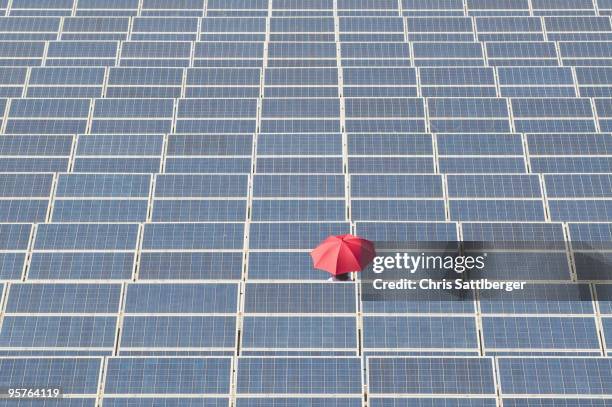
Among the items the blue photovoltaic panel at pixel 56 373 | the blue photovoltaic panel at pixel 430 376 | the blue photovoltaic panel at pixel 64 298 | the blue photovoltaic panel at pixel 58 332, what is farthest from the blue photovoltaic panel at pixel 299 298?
the blue photovoltaic panel at pixel 56 373

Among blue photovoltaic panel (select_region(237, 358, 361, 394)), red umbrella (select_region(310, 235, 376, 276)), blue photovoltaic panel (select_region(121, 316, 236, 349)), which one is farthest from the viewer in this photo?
red umbrella (select_region(310, 235, 376, 276))

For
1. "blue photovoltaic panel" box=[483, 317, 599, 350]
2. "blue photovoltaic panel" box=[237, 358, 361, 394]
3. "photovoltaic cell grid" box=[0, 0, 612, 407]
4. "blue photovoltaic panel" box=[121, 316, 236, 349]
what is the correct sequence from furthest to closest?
1. "blue photovoltaic panel" box=[121, 316, 236, 349]
2. "blue photovoltaic panel" box=[483, 317, 599, 350]
3. "photovoltaic cell grid" box=[0, 0, 612, 407]
4. "blue photovoltaic panel" box=[237, 358, 361, 394]

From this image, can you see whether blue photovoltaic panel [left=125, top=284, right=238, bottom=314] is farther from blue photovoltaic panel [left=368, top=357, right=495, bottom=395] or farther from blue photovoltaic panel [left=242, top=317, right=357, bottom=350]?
blue photovoltaic panel [left=368, top=357, right=495, bottom=395]

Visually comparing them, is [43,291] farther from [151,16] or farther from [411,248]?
[151,16]

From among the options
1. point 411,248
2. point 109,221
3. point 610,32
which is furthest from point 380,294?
point 610,32

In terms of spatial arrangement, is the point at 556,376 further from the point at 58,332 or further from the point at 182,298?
the point at 58,332

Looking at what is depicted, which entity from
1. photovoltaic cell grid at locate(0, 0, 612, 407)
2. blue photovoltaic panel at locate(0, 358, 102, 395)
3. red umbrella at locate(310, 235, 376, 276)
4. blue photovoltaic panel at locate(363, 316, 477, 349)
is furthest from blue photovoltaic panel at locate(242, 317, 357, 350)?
blue photovoltaic panel at locate(0, 358, 102, 395)

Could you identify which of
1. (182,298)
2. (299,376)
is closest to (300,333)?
(299,376)
